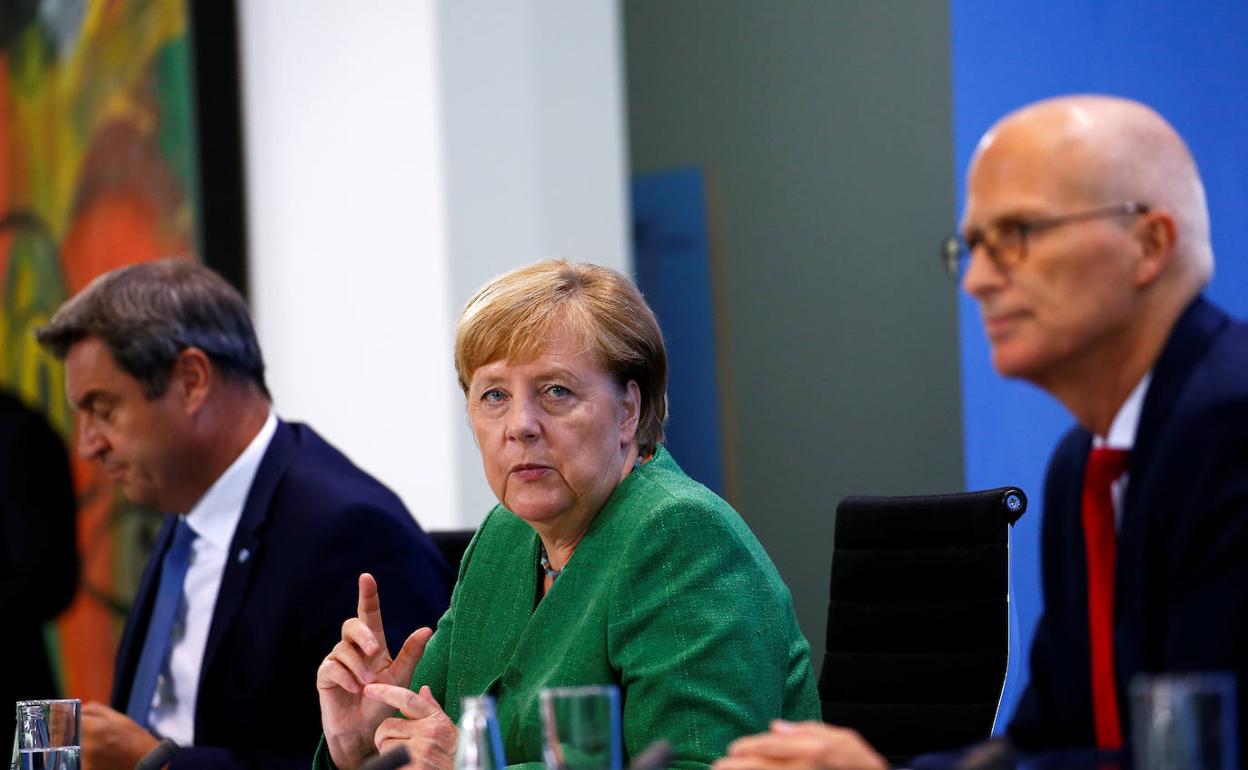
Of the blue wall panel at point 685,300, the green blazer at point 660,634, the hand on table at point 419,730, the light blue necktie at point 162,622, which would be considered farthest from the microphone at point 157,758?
the blue wall panel at point 685,300

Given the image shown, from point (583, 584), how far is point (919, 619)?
0.70 meters

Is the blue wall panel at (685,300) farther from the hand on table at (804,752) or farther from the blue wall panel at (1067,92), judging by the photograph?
the hand on table at (804,752)

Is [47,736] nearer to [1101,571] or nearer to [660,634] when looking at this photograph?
[660,634]

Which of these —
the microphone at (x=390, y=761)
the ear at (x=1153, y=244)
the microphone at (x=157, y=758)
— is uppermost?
the ear at (x=1153, y=244)

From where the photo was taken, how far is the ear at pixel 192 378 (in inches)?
122

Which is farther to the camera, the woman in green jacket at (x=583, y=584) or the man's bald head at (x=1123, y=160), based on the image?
the woman in green jacket at (x=583, y=584)

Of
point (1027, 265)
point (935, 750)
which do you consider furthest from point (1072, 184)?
point (935, 750)

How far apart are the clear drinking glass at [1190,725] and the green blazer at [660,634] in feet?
2.92

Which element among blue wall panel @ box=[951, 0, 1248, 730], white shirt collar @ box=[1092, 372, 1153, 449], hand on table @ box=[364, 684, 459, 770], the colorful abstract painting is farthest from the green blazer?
the colorful abstract painting

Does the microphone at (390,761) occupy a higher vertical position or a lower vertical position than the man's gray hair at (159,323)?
lower

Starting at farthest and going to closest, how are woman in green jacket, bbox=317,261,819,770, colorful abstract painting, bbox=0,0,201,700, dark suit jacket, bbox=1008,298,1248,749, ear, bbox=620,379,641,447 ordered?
colorful abstract painting, bbox=0,0,201,700
ear, bbox=620,379,641,447
woman in green jacket, bbox=317,261,819,770
dark suit jacket, bbox=1008,298,1248,749

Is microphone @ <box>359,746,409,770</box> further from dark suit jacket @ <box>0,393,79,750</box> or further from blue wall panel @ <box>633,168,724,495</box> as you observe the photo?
blue wall panel @ <box>633,168,724,495</box>

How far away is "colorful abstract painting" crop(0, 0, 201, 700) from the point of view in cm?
448

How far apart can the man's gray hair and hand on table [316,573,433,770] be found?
98 centimetres
